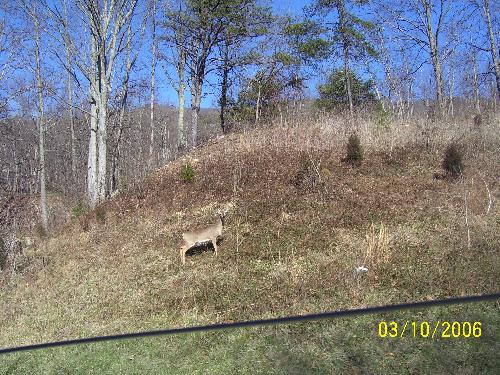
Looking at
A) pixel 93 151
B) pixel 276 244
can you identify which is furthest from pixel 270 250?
pixel 93 151

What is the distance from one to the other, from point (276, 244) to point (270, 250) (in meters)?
0.23

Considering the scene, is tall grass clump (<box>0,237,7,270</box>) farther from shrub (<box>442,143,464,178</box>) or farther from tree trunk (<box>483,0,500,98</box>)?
tree trunk (<box>483,0,500,98</box>)

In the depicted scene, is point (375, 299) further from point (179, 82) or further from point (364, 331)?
point (179, 82)

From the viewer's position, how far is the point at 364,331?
1.84 metres

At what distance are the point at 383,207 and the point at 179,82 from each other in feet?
52.4

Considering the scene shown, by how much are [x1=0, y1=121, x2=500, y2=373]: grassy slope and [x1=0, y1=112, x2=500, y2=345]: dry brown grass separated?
0.03 m

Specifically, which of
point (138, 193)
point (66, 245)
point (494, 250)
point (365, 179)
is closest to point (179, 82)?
point (138, 193)

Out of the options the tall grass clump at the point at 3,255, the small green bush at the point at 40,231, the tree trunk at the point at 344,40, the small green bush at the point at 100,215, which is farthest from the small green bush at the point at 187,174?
the tree trunk at the point at 344,40

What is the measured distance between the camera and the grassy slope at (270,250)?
5805 mm

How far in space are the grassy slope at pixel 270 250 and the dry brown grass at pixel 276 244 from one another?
32 mm

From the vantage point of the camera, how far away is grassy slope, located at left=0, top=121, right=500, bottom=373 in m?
5.80

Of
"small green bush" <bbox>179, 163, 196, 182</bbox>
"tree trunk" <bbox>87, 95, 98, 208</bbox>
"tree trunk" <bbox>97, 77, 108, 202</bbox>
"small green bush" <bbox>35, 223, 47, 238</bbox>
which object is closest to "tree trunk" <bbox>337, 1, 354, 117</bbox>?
"small green bush" <bbox>179, 163, 196, 182</bbox>

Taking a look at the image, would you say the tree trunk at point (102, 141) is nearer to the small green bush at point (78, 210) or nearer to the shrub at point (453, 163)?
the small green bush at point (78, 210)

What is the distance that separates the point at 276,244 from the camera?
798cm
